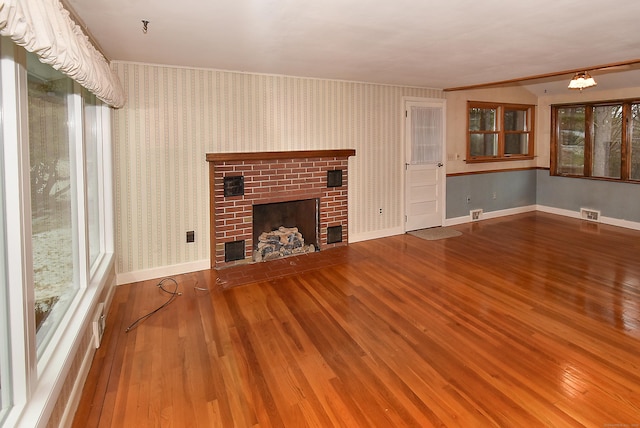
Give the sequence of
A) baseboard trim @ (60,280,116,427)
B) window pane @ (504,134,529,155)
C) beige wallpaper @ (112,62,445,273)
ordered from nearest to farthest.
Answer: baseboard trim @ (60,280,116,427)
beige wallpaper @ (112,62,445,273)
window pane @ (504,134,529,155)

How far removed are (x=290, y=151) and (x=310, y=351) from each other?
8.80ft

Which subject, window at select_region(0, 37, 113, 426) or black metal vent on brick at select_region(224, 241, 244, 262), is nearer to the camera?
window at select_region(0, 37, 113, 426)

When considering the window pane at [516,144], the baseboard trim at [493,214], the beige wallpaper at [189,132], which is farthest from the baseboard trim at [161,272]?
the window pane at [516,144]

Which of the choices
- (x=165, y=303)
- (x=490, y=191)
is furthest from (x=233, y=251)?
(x=490, y=191)

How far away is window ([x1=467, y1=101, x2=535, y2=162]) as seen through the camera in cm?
654

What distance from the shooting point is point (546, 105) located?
7117mm

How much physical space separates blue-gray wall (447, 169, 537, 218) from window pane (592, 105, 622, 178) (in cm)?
106

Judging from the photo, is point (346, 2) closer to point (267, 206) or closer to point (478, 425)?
point (478, 425)

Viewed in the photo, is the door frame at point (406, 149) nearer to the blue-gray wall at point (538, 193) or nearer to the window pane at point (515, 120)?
the blue-gray wall at point (538, 193)

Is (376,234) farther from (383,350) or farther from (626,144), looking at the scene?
(626,144)

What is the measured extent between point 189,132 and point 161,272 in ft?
5.01

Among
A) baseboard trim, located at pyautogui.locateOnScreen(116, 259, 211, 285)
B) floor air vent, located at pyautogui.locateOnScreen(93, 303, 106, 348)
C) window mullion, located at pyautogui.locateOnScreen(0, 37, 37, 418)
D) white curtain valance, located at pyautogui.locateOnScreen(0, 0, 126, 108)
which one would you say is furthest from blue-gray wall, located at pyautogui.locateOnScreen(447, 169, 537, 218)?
window mullion, located at pyautogui.locateOnScreen(0, 37, 37, 418)

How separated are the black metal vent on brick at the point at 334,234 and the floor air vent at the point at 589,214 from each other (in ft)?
14.8

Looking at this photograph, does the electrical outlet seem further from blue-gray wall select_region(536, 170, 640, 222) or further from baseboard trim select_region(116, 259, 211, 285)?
baseboard trim select_region(116, 259, 211, 285)
